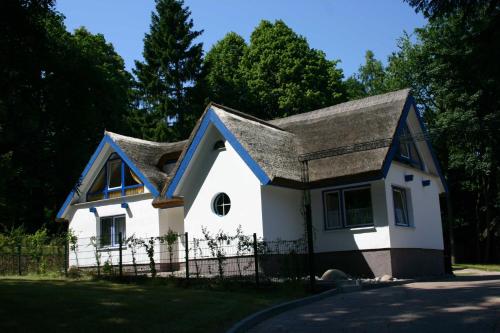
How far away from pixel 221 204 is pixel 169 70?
83.9 ft

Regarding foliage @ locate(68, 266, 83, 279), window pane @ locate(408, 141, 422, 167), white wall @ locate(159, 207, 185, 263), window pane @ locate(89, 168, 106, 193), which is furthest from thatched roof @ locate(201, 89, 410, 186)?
window pane @ locate(89, 168, 106, 193)

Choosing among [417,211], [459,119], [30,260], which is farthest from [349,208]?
[459,119]

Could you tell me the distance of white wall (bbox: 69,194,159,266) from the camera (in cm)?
2311

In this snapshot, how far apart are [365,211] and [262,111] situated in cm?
2615

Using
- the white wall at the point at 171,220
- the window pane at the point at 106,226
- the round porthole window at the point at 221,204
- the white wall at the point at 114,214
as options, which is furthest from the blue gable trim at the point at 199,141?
the window pane at the point at 106,226

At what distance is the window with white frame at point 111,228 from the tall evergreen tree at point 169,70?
18.1 metres

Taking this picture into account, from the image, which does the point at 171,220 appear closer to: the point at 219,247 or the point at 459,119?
the point at 219,247

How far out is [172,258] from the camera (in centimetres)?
2100

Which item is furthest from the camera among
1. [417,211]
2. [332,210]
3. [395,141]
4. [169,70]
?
[169,70]

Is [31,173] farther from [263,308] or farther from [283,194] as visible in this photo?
[283,194]

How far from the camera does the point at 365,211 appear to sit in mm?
19781

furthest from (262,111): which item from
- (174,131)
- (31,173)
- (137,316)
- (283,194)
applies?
(137,316)

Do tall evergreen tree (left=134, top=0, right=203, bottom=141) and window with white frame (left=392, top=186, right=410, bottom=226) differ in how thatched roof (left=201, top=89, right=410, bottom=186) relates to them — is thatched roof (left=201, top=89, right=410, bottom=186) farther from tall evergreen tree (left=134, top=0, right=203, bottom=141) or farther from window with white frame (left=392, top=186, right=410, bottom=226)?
tall evergreen tree (left=134, top=0, right=203, bottom=141)

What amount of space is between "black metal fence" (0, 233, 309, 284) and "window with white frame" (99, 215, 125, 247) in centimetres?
10
